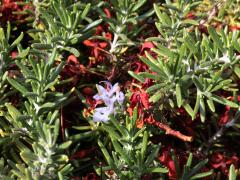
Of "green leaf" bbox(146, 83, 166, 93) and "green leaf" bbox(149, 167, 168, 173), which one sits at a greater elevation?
"green leaf" bbox(146, 83, 166, 93)

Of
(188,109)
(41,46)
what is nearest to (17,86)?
(41,46)

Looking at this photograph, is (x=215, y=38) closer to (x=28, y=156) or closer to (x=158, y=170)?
(x=158, y=170)

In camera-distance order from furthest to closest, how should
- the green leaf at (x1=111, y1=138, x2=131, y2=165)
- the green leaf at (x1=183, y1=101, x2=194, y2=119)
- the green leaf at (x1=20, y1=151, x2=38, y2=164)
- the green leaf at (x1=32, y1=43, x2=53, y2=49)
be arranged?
the green leaf at (x1=32, y1=43, x2=53, y2=49) → the green leaf at (x1=183, y1=101, x2=194, y2=119) → the green leaf at (x1=111, y1=138, x2=131, y2=165) → the green leaf at (x1=20, y1=151, x2=38, y2=164)

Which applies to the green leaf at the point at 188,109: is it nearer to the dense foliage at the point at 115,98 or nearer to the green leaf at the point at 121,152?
the dense foliage at the point at 115,98

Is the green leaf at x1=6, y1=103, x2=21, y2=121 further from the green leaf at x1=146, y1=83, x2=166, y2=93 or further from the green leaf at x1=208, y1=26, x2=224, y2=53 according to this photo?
the green leaf at x1=208, y1=26, x2=224, y2=53

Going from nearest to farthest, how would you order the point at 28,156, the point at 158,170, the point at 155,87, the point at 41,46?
the point at 28,156 → the point at 158,170 → the point at 155,87 → the point at 41,46

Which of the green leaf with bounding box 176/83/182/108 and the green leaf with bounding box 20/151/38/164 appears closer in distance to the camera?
the green leaf with bounding box 20/151/38/164

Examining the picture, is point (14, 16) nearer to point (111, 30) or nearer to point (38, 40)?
point (38, 40)

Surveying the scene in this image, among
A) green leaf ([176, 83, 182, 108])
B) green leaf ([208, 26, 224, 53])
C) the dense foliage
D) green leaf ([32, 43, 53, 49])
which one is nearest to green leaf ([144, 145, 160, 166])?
the dense foliage

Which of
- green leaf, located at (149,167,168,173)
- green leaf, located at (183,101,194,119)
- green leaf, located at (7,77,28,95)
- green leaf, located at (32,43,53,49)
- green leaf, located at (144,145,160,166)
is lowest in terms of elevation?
green leaf, located at (149,167,168,173)
